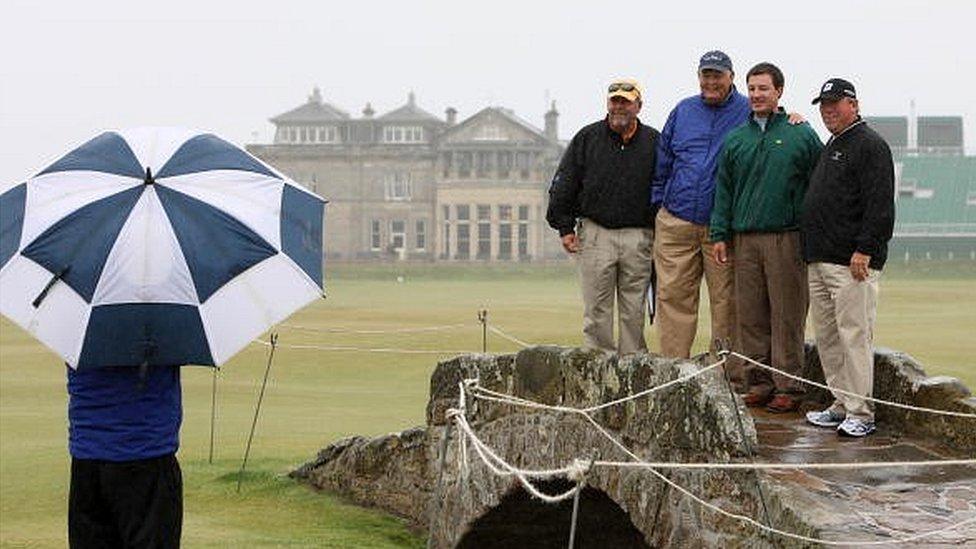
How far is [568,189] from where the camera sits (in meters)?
10.1

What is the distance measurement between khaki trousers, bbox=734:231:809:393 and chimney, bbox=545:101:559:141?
→ 319 feet

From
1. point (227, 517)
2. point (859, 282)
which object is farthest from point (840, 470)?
point (227, 517)

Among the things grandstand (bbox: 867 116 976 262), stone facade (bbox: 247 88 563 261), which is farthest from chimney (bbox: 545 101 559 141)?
grandstand (bbox: 867 116 976 262)

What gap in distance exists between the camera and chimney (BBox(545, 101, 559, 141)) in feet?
350

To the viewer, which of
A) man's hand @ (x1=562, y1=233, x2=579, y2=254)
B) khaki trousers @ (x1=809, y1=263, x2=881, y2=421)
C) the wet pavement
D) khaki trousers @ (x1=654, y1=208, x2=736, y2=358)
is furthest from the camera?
man's hand @ (x1=562, y1=233, x2=579, y2=254)

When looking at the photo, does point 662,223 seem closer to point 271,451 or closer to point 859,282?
point 859,282

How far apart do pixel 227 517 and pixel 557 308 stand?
104 feet

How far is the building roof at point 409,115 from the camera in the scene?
106 m

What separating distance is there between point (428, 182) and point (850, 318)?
94083 millimetres

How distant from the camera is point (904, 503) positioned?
6836 millimetres

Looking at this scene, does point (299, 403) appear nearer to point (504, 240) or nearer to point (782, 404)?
point (782, 404)

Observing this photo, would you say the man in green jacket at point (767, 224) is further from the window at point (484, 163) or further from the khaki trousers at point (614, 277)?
the window at point (484, 163)

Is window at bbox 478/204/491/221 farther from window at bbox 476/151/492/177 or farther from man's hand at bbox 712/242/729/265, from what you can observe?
man's hand at bbox 712/242/729/265

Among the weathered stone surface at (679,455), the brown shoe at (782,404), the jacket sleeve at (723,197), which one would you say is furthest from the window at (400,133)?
the brown shoe at (782,404)
